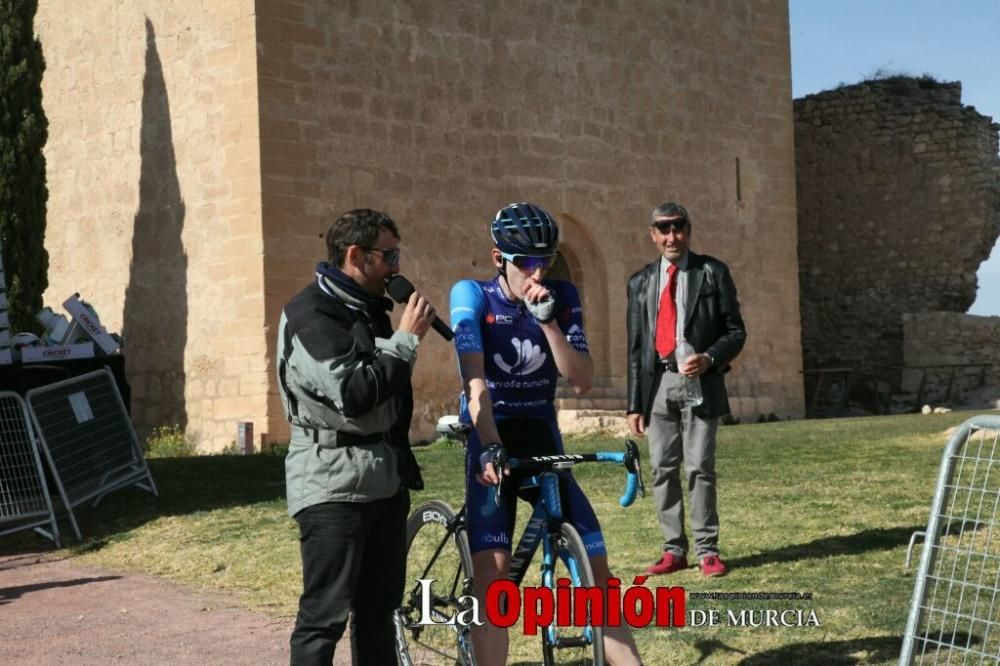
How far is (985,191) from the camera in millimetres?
23094

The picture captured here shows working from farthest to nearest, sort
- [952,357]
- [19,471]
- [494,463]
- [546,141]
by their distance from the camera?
1. [952,357]
2. [546,141]
3. [19,471]
4. [494,463]

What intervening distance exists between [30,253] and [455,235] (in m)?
4.71

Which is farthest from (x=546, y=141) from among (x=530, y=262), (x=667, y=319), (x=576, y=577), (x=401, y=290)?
(x=576, y=577)

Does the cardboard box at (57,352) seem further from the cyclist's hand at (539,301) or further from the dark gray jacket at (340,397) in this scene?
the cyclist's hand at (539,301)

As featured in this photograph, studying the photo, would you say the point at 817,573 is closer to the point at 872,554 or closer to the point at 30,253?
the point at 872,554

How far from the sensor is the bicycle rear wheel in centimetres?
470

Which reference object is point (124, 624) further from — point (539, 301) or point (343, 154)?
point (343, 154)

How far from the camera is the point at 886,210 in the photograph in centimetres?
2402

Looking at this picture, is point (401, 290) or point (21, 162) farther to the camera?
point (21, 162)

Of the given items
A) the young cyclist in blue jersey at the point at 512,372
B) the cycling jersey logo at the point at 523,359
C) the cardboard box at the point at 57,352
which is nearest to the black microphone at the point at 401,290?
the young cyclist in blue jersey at the point at 512,372

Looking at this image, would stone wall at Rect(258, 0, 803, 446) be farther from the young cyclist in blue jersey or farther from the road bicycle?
the young cyclist in blue jersey

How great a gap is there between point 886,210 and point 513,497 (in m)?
20.6

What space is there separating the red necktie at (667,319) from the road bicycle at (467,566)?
208 centimetres

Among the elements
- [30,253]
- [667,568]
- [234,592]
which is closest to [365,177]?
[30,253]
